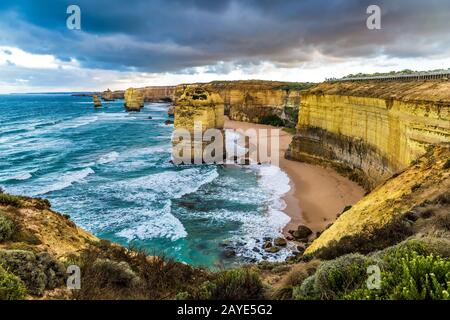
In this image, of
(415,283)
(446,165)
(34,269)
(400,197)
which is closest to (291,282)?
(415,283)

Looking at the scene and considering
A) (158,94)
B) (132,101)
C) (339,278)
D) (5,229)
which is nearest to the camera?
(339,278)

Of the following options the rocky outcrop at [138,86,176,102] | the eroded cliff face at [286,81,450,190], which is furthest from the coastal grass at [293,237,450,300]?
the rocky outcrop at [138,86,176,102]

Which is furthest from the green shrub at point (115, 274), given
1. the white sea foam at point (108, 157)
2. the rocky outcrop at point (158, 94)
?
the rocky outcrop at point (158, 94)

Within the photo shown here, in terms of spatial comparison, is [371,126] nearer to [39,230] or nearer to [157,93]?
[39,230]

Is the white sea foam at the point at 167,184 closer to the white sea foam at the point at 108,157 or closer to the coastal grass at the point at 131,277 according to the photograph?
the white sea foam at the point at 108,157

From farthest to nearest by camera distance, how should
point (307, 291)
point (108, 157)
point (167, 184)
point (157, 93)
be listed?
point (157, 93), point (108, 157), point (167, 184), point (307, 291)

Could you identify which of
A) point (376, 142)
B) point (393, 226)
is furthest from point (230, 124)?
point (393, 226)
